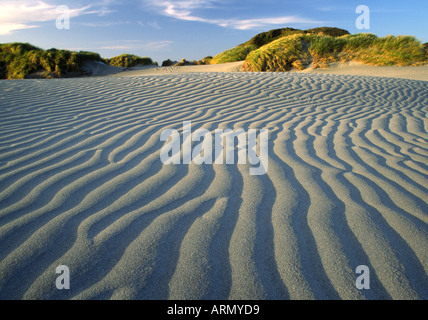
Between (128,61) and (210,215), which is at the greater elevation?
(128,61)

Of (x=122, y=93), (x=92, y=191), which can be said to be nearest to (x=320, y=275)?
(x=92, y=191)

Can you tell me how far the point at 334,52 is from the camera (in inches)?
543

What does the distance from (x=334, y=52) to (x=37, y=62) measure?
1824 cm

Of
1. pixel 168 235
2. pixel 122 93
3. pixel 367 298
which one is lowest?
pixel 367 298

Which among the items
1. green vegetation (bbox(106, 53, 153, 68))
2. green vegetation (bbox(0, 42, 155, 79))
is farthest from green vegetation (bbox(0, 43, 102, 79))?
green vegetation (bbox(106, 53, 153, 68))

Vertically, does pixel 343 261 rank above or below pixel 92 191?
below

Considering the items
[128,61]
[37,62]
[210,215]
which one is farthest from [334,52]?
[37,62]

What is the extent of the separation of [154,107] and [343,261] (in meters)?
3.94

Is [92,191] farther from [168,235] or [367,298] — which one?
[367,298]

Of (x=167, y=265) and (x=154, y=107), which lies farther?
(x=154, y=107)

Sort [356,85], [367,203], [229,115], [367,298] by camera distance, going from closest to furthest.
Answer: [367,298]
[367,203]
[229,115]
[356,85]

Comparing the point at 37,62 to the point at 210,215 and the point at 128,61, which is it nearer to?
the point at 128,61

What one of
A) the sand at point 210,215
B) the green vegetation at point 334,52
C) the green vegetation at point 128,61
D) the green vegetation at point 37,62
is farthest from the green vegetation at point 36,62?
the sand at point 210,215

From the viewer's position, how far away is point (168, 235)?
143cm
